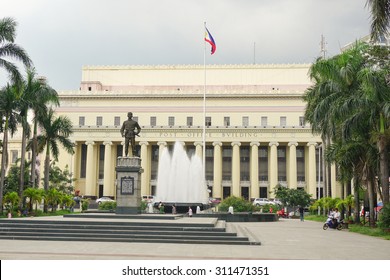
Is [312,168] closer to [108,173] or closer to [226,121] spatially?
[226,121]

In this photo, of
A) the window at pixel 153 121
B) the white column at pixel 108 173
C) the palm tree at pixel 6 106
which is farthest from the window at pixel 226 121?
the palm tree at pixel 6 106

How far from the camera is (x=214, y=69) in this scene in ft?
280

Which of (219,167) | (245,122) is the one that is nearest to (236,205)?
(219,167)

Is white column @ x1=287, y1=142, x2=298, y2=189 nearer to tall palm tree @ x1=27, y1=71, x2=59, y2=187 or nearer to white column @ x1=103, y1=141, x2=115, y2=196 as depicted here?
white column @ x1=103, y1=141, x2=115, y2=196

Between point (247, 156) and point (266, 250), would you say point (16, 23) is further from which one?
point (247, 156)

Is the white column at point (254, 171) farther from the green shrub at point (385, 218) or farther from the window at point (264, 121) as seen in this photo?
the green shrub at point (385, 218)

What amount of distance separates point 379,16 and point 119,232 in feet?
44.1

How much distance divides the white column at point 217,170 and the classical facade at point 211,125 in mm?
166

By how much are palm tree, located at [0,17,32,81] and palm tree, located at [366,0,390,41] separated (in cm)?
2353

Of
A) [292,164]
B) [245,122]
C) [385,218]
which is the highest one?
[245,122]

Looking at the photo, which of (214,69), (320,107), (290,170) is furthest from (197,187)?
(214,69)

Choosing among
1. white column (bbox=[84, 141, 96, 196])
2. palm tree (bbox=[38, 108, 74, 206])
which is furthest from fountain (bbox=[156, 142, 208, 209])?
white column (bbox=[84, 141, 96, 196])

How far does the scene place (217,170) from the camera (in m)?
79.8

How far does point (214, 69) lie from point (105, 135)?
74.4ft
